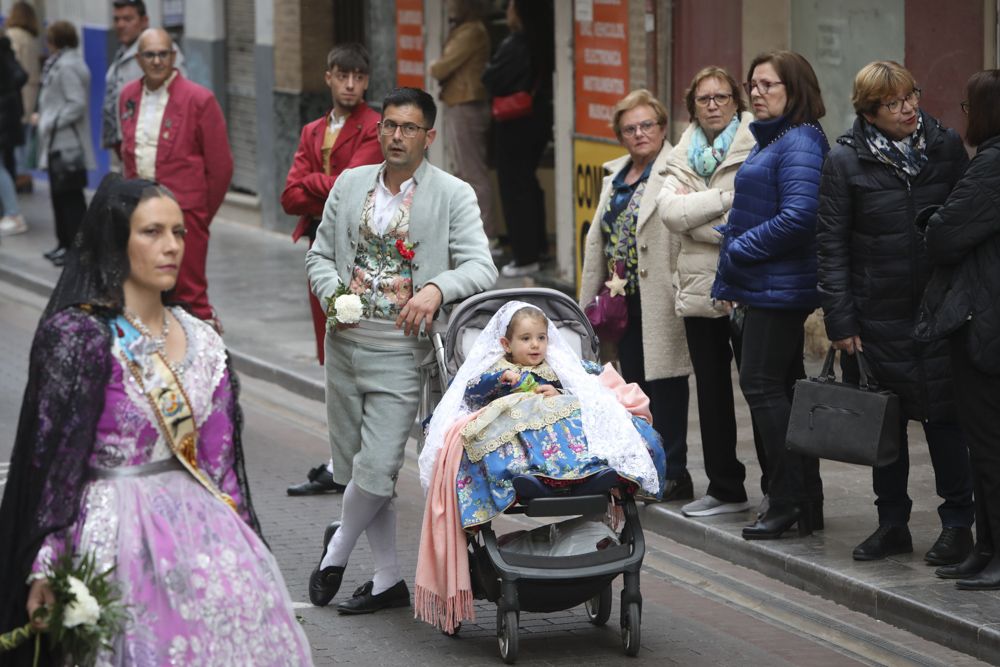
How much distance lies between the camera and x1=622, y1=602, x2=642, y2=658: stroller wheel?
6492 mm

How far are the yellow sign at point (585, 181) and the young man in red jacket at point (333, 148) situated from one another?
14.2 ft

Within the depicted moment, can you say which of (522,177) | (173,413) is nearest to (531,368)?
(173,413)

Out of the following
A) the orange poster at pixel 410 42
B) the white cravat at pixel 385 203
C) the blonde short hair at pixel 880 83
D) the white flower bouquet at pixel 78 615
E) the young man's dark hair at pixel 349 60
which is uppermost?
the orange poster at pixel 410 42

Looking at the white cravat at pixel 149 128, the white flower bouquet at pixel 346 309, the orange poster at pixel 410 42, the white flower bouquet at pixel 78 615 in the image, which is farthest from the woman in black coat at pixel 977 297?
the orange poster at pixel 410 42

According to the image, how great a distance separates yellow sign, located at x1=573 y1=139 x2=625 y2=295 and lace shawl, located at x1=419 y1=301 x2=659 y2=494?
6.72m

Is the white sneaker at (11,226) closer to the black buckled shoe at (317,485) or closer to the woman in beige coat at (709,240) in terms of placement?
the black buckled shoe at (317,485)

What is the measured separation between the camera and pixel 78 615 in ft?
13.3

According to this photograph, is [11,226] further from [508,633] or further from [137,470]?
[137,470]

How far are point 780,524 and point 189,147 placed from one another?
4.32m

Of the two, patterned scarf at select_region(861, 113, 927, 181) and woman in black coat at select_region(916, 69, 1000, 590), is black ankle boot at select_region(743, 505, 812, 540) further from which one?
patterned scarf at select_region(861, 113, 927, 181)

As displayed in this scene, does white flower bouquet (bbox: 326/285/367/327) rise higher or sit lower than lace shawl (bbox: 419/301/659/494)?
higher

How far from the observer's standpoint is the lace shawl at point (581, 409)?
645 cm

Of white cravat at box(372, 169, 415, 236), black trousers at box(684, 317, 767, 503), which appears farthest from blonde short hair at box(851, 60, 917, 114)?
white cravat at box(372, 169, 415, 236)

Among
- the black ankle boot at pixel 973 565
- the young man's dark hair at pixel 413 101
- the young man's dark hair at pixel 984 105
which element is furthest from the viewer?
the black ankle boot at pixel 973 565
